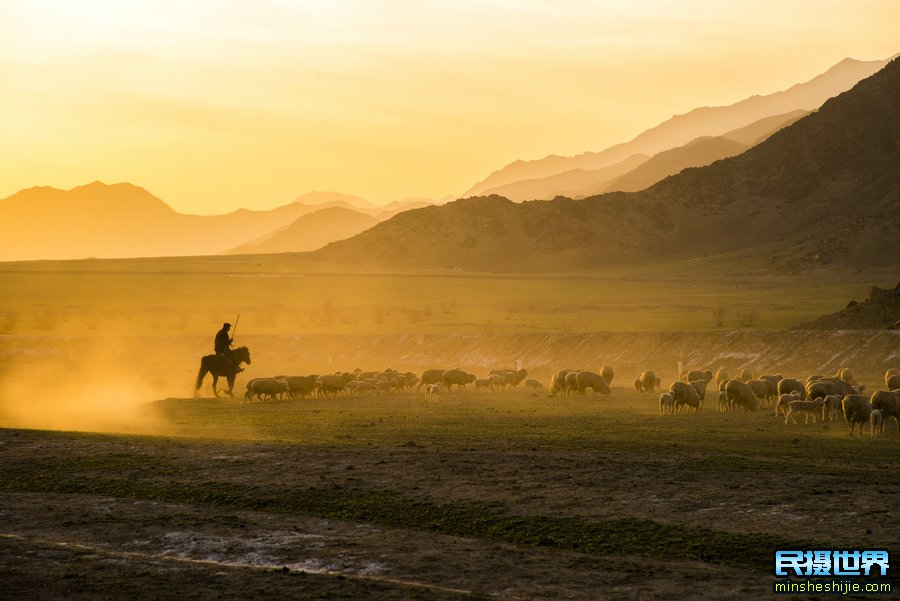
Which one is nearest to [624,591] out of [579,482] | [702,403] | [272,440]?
[579,482]

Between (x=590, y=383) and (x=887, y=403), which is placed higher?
(x=590, y=383)

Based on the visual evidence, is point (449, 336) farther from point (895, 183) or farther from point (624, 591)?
point (895, 183)

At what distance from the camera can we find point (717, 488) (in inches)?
786

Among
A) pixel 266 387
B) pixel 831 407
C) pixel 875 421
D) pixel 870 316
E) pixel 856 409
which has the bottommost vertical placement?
pixel 875 421

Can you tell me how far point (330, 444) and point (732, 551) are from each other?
12759mm

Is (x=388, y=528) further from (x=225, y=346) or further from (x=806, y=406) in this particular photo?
(x=225, y=346)

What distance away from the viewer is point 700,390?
127 ft

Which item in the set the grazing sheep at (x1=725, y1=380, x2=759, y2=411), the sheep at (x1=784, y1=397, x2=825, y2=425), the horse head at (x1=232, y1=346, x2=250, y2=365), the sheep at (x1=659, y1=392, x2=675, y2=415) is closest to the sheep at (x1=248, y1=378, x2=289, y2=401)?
the horse head at (x1=232, y1=346, x2=250, y2=365)

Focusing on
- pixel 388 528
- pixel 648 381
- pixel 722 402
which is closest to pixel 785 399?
pixel 722 402

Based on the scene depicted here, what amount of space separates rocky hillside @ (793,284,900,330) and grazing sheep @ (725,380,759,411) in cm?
2422

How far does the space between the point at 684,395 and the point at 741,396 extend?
83.6 inches

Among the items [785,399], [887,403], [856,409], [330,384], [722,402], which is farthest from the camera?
[330,384]

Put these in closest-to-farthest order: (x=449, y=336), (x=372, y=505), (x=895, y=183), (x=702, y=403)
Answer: (x=372, y=505), (x=702, y=403), (x=449, y=336), (x=895, y=183)

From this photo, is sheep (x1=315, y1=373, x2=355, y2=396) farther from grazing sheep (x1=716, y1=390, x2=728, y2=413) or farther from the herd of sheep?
grazing sheep (x1=716, y1=390, x2=728, y2=413)
